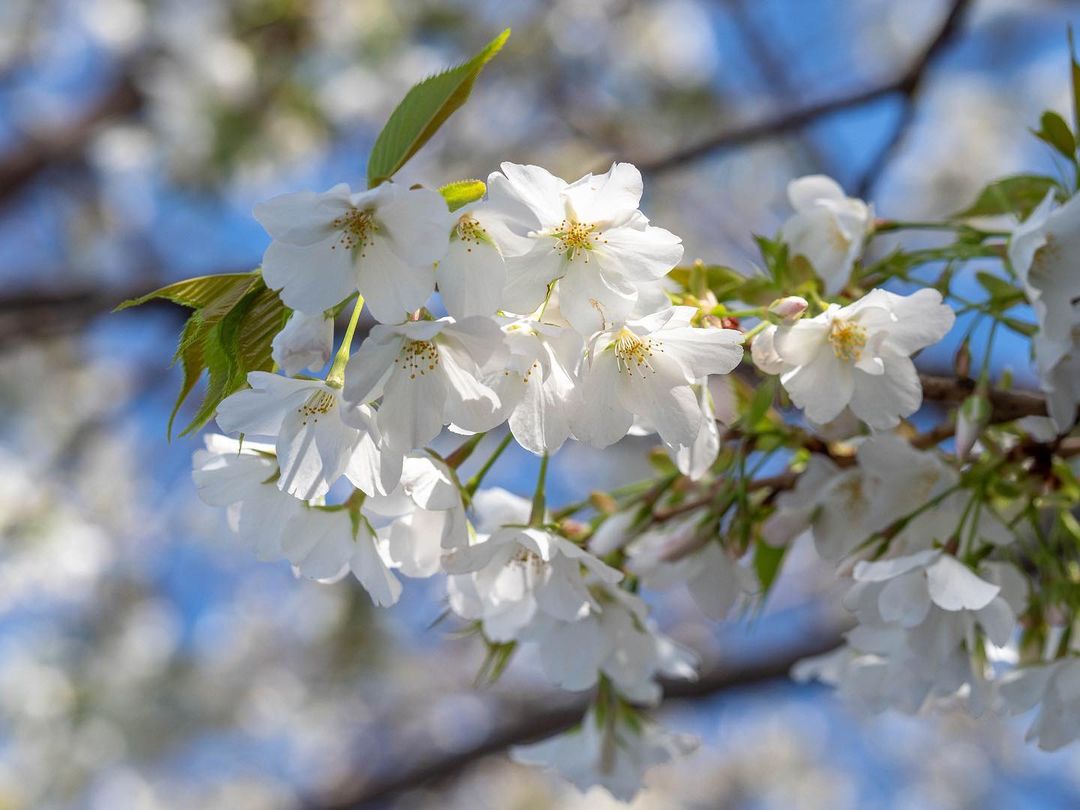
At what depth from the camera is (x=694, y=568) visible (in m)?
0.91

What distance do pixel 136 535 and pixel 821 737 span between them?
4669 mm

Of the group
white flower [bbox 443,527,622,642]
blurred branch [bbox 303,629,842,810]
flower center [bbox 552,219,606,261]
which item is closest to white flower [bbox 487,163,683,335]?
flower center [bbox 552,219,606,261]

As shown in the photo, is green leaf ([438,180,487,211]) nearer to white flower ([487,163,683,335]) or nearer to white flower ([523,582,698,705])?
white flower ([487,163,683,335])

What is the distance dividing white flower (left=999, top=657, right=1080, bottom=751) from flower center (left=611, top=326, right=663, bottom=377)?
0.48 m

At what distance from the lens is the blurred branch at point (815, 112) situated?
1.79 meters

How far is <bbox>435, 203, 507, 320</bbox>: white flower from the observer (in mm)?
596

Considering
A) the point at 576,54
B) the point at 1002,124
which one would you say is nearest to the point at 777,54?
the point at 576,54

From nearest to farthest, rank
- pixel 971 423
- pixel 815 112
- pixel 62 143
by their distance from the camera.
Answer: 1. pixel 971 423
2. pixel 815 112
3. pixel 62 143

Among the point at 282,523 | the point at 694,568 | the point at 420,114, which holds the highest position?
the point at 420,114

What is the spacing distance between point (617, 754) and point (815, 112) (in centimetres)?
154

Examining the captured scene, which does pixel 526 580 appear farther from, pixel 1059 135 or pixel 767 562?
pixel 1059 135

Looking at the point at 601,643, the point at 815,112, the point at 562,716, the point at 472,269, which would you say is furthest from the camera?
the point at 562,716

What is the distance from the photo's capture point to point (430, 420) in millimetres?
643

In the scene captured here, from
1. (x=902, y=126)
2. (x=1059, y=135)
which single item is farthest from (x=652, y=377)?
(x=902, y=126)
